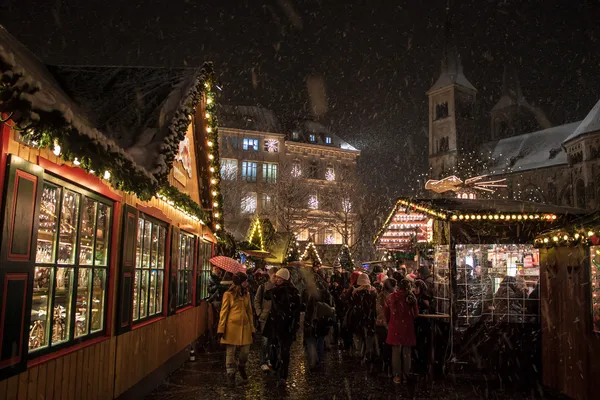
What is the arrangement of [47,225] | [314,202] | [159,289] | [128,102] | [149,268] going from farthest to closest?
[314,202], [159,289], [149,268], [128,102], [47,225]

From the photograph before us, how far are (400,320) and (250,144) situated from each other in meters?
52.6

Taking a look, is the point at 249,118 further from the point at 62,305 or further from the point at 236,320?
the point at 62,305

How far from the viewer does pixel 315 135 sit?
66062 millimetres

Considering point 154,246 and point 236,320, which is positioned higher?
point 154,246

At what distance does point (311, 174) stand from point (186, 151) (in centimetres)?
5285

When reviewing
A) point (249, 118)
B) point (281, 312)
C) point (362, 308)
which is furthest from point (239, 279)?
point (249, 118)

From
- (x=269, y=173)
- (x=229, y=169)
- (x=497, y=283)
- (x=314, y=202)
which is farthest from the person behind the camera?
(x=314, y=202)

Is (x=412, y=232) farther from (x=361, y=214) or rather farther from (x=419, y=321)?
(x=361, y=214)

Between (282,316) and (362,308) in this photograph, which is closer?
(282,316)

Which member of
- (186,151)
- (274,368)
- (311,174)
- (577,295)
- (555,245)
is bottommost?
(274,368)

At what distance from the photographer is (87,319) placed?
19.3ft

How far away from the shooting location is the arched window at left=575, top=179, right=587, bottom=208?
5644 cm

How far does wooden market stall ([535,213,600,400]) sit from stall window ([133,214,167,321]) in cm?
634

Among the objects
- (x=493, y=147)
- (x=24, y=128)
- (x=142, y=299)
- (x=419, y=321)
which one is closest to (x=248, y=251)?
(x=419, y=321)
